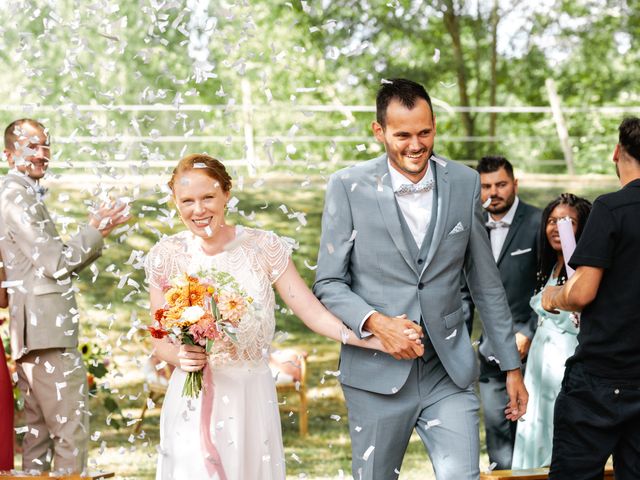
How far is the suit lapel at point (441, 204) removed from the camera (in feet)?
14.5

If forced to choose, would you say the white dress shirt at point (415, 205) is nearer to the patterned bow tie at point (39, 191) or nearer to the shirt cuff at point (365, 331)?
the shirt cuff at point (365, 331)

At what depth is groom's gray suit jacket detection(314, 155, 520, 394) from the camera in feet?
14.6

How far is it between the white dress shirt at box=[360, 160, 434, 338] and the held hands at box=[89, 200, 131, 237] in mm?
1951

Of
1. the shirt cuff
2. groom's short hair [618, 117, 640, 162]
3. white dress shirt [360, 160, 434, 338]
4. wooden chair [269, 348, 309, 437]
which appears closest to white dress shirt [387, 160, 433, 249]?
white dress shirt [360, 160, 434, 338]

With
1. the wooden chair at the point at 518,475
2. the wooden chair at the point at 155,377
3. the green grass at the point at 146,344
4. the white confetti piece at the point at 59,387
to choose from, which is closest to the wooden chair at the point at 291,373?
the green grass at the point at 146,344

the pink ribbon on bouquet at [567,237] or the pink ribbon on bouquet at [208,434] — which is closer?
the pink ribbon on bouquet at [208,434]

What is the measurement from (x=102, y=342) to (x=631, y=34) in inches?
416

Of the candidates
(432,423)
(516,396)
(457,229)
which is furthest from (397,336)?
(516,396)

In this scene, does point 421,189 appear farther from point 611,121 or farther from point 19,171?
point 611,121

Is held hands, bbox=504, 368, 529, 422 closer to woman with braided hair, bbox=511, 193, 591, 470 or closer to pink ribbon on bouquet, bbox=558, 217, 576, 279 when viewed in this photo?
pink ribbon on bouquet, bbox=558, 217, 576, 279

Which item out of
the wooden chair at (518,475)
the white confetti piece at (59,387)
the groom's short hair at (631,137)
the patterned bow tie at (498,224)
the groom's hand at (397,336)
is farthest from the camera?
the patterned bow tie at (498,224)

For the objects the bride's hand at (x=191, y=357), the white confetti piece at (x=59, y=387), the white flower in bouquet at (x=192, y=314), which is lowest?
the white confetti piece at (x=59, y=387)

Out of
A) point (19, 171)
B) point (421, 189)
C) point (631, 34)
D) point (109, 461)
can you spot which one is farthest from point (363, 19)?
point (421, 189)

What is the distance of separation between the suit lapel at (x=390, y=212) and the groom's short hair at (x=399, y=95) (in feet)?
0.74
